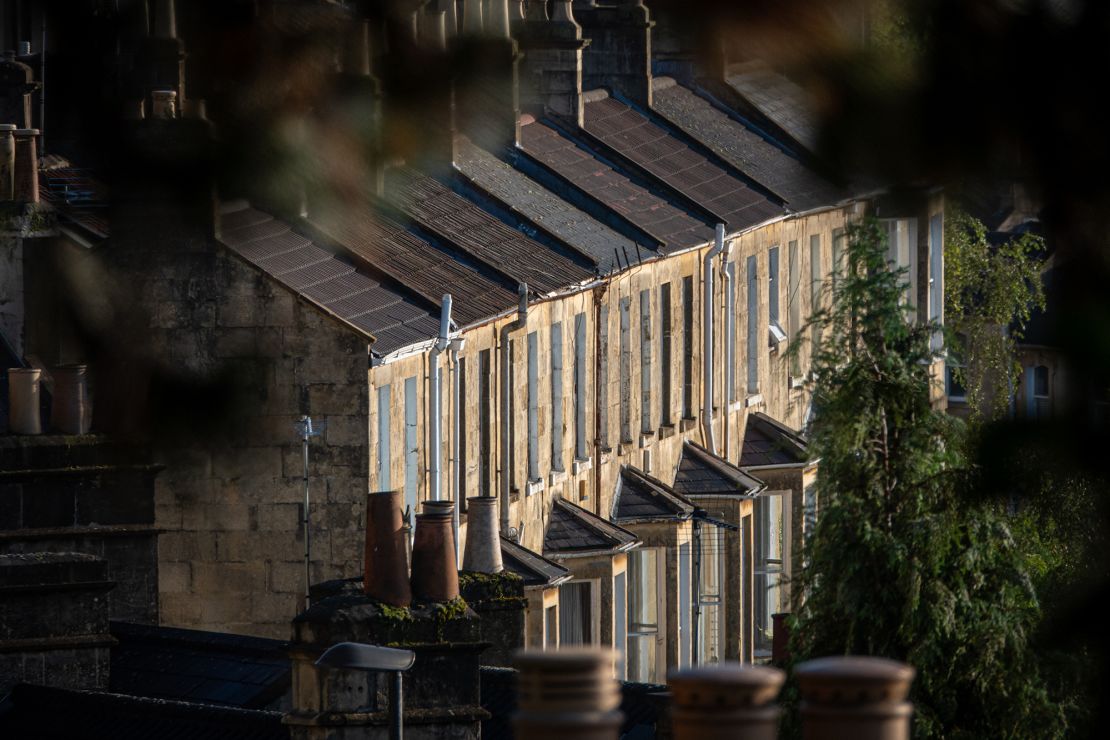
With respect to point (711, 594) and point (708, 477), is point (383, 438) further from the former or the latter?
point (708, 477)

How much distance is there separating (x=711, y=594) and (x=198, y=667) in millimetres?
14525

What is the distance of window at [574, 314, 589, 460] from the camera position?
31.2 metres

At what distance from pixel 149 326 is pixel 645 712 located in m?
8.16

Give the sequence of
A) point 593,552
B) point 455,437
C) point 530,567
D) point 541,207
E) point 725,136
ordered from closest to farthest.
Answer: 1. point 455,437
2. point 530,567
3. point 593,552
4. point 541,207
5. point 725,136

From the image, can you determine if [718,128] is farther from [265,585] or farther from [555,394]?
[265,585]

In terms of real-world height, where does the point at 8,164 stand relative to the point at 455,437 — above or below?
above

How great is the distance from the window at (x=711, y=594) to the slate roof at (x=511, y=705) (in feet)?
48.4

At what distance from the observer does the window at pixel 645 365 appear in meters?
33.8

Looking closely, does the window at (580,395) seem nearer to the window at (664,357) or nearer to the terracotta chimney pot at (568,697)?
the window at (664,357)

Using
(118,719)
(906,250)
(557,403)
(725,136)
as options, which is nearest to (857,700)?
(118,719)

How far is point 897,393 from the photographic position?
18.2m

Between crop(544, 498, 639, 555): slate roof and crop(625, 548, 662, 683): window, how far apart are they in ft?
6.17

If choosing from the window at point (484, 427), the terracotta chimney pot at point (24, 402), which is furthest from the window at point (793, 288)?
the terracotta chimney pot at point (24, 402)

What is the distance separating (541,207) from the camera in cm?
3122
